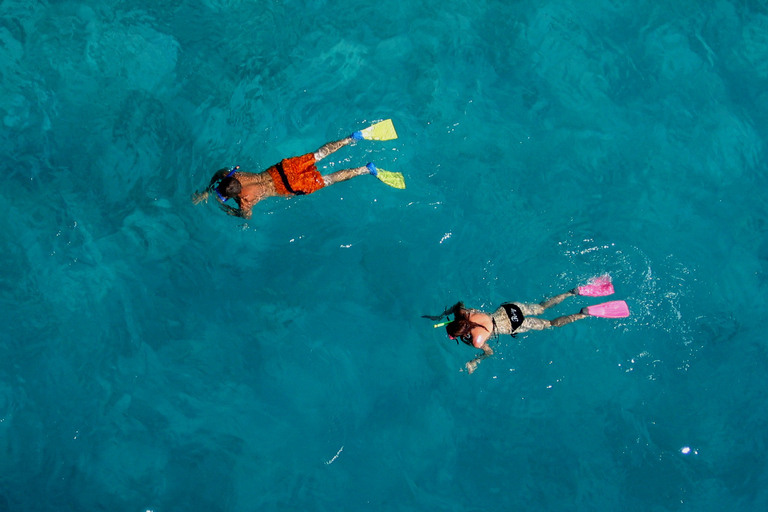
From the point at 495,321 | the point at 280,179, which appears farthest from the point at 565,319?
the point at 280,179

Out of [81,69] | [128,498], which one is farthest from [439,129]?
[128,498]

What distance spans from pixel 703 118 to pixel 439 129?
4533mm

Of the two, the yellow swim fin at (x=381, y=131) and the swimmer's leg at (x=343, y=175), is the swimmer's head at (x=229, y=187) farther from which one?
the yellow swim fin at (x=381, y=131)

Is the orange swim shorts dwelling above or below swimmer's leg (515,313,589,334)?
above

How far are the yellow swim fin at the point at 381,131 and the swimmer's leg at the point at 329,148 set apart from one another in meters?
0.31

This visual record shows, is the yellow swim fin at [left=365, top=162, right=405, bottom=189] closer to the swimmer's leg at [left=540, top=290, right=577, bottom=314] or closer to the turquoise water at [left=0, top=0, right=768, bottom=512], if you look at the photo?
the turquoise water at [left=0, top=0, right=768, bottom=512]

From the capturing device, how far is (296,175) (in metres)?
→ 7.24

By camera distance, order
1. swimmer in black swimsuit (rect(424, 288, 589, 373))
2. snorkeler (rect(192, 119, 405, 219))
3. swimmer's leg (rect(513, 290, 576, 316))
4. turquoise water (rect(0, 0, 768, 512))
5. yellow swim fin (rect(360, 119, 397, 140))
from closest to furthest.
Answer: swimmer in black swimsuit (rect(424, 288, 589, 373)), snorkeler (rect(192, 119, 405, 219)), swimmer's leg (rect(513, 290, 576, 316)), yellow swim fin (rect(360, 119, 397, 140)), turquoise water (rect(0, 0, 768, 512))

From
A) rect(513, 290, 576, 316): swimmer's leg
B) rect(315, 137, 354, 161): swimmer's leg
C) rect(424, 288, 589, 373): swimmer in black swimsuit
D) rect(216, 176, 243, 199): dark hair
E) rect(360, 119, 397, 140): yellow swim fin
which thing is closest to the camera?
rect(424, 288, 589, 373): swimmer in black swimsuit

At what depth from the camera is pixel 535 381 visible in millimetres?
7855

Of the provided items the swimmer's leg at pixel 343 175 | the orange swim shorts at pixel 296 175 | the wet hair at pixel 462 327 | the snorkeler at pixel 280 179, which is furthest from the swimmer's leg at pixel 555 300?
the orange swim shorts at pixel 296 175

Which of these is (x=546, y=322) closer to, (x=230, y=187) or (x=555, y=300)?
(x=555, y=300)

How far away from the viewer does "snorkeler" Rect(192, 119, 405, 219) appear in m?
7.06

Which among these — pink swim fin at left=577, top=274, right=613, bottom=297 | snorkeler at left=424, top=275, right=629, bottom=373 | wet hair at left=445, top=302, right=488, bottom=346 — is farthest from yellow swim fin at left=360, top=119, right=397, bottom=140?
pink swim fin at left=577, top=274, right=613, bottom=297
